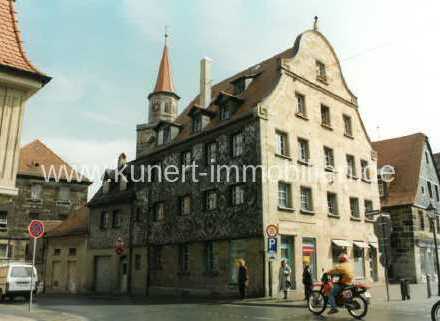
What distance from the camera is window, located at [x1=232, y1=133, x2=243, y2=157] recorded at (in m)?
24.6

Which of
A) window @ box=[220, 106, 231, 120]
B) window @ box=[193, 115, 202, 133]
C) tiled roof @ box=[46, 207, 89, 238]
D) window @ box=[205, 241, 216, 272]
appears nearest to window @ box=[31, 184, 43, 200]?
tiled roof @ box=[46, 207, 89, 238]

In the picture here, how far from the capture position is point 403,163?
3762cm

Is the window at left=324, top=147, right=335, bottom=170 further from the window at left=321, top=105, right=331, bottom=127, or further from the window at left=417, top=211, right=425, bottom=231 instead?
the window at left=417, top=211, right=425, bottom=231

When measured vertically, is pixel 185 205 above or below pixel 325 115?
below

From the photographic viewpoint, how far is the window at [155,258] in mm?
29005

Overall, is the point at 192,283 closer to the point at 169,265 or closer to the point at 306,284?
the point at 169,265

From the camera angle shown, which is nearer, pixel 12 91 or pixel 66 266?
pixel 12 91

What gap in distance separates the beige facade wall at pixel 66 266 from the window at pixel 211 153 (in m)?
15.2

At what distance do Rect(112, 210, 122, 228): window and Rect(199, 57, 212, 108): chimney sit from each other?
34.2ft

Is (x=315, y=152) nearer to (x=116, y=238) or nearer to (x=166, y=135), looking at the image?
(x=166, y=135)

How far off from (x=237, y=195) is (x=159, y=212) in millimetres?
7831

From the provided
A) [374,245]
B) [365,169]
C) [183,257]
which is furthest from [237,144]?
[374,245]

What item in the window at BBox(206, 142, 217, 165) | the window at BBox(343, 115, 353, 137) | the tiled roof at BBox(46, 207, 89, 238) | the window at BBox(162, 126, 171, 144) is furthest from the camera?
the tiled roof at BBox(46, 207, 89, 238)

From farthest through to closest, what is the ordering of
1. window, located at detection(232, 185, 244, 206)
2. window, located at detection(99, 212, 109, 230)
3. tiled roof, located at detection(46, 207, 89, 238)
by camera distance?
tiled roof, located at detection(46, 207, 89, 238)
window, located at detection(99, 212, 109, 230)
window, located at detection(232, 185, 244, 206)
